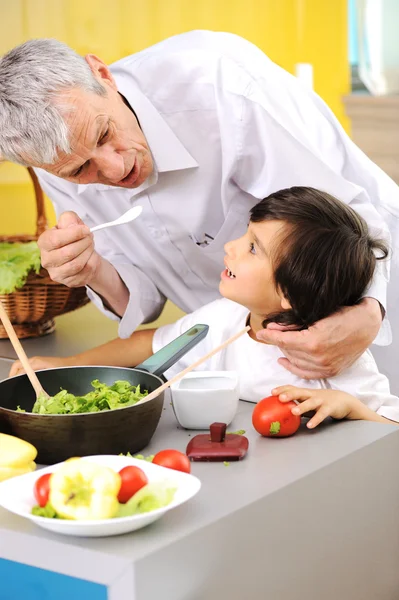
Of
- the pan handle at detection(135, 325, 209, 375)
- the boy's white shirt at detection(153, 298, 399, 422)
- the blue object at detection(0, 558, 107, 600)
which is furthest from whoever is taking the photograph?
the boy's white shirt at detection(153, 298, 399, 422)

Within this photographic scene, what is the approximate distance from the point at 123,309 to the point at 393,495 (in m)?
0.85

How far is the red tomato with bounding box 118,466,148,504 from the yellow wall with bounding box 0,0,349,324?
7.88ft

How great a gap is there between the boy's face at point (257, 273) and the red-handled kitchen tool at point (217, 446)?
354 millimetres

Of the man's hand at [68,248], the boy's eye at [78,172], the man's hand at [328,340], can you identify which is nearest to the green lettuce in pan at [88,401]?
the man's hand at [328,340]

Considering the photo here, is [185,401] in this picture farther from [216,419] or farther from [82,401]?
[82,401]

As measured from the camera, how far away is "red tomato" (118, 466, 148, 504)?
993 mm

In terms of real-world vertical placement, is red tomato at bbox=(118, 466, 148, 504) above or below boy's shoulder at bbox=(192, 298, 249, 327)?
above

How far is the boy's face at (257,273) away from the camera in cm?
152

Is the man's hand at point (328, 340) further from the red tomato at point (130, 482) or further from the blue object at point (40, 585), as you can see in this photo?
the blue object at point (40, 585)

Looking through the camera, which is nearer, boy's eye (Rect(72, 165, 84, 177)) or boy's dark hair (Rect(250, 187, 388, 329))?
boy's dark hair (Rect(250, 187, 388, 329))

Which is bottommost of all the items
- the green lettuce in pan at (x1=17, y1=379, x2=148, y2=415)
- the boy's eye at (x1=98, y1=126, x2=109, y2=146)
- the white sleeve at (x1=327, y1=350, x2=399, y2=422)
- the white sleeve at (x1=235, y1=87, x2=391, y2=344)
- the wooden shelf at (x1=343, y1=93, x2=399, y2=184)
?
the wooden shelf at (x1=343, y1=93, x2=399, y2=184)

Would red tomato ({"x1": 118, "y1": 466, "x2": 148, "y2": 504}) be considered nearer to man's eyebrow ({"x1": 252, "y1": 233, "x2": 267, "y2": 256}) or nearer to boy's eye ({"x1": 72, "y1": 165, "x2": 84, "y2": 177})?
man's eyebrow ({"x1": 252, "y1": 233, "x2": 267, "y2": 256})

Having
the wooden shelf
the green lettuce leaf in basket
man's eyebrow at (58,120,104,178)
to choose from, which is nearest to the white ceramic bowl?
man's eyebrow at (58,120,104,178)

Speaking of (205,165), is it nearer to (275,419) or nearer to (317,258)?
(317,258)
